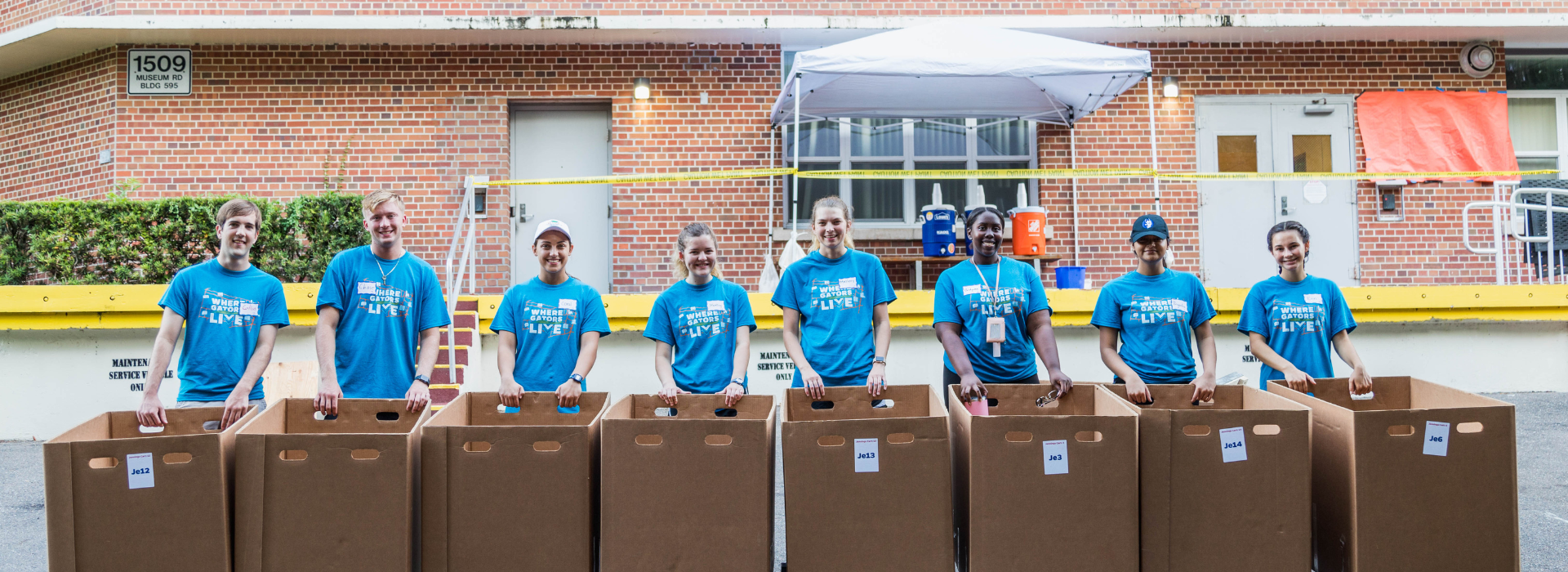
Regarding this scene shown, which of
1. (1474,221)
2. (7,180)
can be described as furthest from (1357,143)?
(7,180)

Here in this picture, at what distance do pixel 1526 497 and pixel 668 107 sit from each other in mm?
7306

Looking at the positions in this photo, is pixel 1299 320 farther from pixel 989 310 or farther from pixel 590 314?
pixel 590 314

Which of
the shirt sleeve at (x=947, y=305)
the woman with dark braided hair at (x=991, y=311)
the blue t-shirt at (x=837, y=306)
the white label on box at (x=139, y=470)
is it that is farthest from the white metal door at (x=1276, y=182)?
the white label on box at (x=139, y=470)

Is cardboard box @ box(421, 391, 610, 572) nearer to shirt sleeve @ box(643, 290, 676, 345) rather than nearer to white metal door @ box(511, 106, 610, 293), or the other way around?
shirt sleeve @ box(643, 290, 676, 345)

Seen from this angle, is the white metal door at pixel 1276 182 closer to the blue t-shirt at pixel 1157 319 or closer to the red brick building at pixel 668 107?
the red brick building at pixel 668 107

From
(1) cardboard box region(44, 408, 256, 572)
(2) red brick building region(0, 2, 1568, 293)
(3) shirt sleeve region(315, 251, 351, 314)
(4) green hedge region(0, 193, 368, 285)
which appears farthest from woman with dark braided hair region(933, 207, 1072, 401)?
(4) green hedge region(0, 193, 368, 285)

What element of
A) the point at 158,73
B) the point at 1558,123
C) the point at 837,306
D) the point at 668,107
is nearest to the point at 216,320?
the point at 837,306

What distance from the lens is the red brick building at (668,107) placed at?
890cm

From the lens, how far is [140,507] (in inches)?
96.6

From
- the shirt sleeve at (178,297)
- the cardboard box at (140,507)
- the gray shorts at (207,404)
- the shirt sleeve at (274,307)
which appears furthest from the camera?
the shirt sleeve at (274,307)

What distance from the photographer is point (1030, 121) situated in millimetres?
9281

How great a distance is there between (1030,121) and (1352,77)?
133 inches

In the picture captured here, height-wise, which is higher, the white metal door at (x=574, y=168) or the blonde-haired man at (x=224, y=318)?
the white metal door at (x=574, y=168)

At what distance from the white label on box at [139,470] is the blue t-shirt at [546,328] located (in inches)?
54.5
